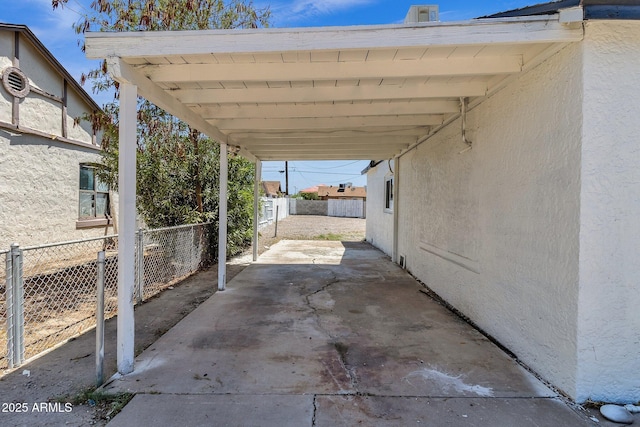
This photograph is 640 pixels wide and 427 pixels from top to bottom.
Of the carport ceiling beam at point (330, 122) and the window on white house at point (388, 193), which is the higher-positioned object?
the carport ceiling beam at point (330, 122)

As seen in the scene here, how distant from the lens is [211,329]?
13.5 feet

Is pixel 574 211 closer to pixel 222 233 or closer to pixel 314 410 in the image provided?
pixel 314 410

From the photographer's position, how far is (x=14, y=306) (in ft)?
10.0

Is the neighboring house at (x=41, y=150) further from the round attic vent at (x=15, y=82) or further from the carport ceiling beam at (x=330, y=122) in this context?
the carport ceiling beam at (x=330, y=122)


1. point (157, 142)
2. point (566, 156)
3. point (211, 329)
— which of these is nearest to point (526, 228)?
point (566, 156)

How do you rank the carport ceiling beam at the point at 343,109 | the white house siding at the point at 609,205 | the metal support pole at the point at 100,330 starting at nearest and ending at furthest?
the white house siding at the point at 609,205 < the metal support pole at the point at 100,330 < the carport ceiling beam at the point at 343,109

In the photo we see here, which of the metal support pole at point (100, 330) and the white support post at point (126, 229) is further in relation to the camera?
the white support post at point (126, 229)

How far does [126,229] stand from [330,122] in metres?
3.23

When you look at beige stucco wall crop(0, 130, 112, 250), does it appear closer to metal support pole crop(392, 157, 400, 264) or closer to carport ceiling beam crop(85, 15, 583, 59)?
carport ceiling beam crop(85, 15, 583, 59)

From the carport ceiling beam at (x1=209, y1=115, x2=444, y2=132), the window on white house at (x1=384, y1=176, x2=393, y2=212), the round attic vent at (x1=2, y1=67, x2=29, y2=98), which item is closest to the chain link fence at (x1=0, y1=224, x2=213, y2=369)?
the carport ceiling beam at (x1=209, y1=115, x2=444, y2=132)

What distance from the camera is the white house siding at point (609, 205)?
8.15 ft

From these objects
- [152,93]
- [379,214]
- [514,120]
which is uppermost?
[152,93]

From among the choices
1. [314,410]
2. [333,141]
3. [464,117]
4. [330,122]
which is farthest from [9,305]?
[333,141]

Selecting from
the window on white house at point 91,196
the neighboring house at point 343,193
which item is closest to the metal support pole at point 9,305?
the window on white house at point 91,196
